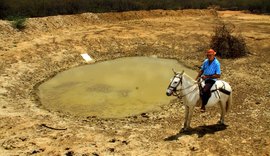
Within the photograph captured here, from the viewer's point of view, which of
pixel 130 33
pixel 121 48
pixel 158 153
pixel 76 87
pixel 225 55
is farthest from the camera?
pixel 130 33

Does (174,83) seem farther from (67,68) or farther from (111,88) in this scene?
(67,68)

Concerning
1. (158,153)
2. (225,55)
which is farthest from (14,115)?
(225,55)

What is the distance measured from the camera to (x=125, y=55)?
909 inches

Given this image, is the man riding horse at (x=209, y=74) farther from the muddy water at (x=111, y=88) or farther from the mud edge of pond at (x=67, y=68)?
the muddy water at (x=111, y=88)

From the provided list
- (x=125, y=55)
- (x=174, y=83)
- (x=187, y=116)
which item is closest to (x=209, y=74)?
(x=174, y=83)

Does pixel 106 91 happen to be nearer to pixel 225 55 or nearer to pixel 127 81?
pixel 127 81

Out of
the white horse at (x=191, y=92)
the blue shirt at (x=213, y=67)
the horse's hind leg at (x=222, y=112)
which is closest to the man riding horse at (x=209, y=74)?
the blue shirt at (x=213, y=67)

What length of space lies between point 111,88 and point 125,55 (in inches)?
235

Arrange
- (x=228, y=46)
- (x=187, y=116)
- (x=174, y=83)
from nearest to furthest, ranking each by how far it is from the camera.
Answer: (x=174, y=83) → (x=187, y=116) → (x=228, y=46)

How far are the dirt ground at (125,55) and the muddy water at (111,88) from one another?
2.33 feet

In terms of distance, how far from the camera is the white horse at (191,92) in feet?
36.9

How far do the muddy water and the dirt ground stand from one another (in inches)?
28.0

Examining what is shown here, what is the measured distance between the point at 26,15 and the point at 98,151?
68.2 ft

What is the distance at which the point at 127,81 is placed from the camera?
18500 millimetres
